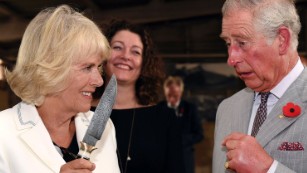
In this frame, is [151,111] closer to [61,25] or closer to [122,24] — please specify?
[122,24]

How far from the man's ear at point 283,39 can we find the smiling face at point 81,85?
2.56ft

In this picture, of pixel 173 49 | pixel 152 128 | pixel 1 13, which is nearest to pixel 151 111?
pixel 152 128

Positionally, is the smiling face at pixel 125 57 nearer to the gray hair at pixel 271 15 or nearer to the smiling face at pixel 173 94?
the gray hair at pixel 271 15

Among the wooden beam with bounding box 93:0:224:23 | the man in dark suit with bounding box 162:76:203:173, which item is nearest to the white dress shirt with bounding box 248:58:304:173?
the man in dark suit with bounding box 162:76:203:173

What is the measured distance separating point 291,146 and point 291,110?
14cm

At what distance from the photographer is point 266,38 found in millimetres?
1868

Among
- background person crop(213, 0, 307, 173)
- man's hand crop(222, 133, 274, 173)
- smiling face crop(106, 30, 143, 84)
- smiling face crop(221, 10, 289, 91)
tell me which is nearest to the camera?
man's hand crop(222, 133, 274, 173)

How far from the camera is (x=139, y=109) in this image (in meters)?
2.99

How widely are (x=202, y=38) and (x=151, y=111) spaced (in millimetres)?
4900

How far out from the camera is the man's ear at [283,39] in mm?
1876

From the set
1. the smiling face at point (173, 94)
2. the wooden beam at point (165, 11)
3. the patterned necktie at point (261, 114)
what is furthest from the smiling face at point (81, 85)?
the wooden beam at point (165, 11)

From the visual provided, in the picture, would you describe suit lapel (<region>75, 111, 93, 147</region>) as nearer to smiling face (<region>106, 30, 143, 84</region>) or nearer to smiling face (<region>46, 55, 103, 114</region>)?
smiling face (<region>46, 55, 103, 114</region>)

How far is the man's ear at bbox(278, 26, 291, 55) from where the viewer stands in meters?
A: 1.88

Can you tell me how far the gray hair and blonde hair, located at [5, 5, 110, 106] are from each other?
65cm
